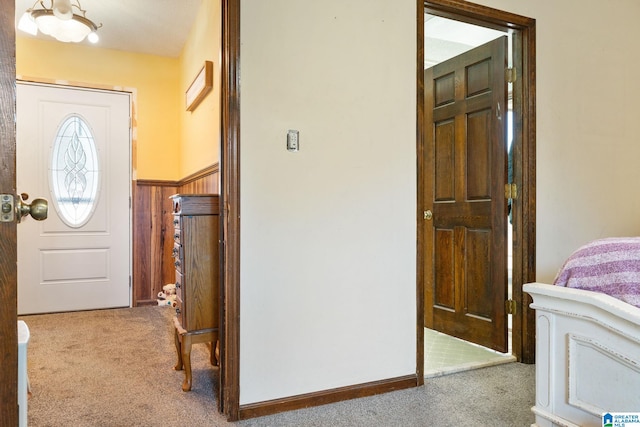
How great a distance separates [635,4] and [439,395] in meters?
2.97

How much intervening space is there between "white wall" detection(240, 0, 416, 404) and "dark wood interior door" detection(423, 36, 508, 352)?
2.55 feet

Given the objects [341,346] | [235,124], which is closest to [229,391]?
[341,346]

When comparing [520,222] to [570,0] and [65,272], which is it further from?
[65,272]

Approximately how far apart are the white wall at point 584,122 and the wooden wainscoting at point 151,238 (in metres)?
3.15

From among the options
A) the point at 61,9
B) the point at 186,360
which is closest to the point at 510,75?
the point at 186,360

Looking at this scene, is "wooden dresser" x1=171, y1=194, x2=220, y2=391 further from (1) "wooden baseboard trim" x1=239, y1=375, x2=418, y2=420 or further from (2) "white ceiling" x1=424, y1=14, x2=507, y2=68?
(2) "white ceiling" x1=424, y1=14, x2=507, y2=68

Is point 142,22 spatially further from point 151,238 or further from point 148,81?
point 151,238

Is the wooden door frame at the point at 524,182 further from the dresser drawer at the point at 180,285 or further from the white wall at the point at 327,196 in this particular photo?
the dresser drawer at the point at 180,285

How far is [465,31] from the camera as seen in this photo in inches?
157

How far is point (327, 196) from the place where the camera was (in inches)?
79.9

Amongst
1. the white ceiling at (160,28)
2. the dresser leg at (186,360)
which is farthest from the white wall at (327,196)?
the white ceiling at (160,28)

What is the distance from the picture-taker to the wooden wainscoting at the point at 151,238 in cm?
423

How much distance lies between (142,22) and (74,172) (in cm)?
151

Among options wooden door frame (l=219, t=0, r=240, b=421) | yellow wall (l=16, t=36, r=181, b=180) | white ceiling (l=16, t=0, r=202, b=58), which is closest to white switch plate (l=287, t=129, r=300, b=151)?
wooden door frame (l=219, t=0, r=240, b=421)
